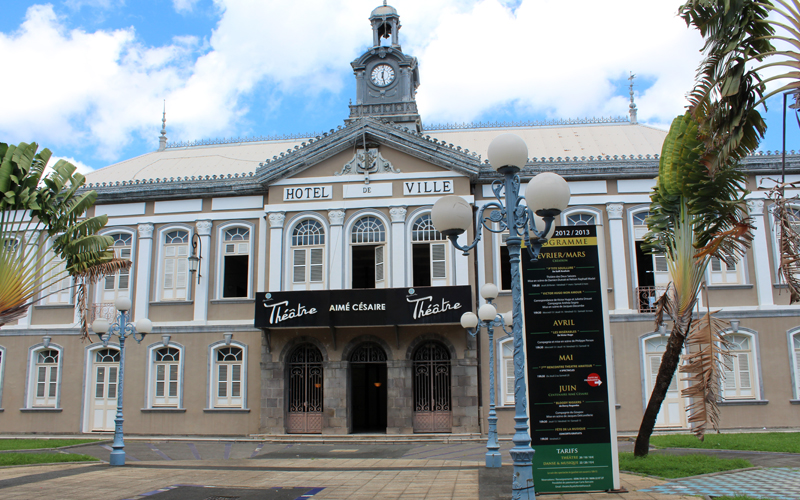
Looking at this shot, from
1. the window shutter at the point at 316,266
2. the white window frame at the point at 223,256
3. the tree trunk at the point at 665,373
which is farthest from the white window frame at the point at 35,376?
the tree trunk at the point at 665,373

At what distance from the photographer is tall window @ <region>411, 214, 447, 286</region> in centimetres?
1950

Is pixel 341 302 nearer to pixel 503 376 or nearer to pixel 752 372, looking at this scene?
pixel 503 376

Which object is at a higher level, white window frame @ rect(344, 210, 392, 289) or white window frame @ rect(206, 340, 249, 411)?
white window frame @ rect(344, 210, 392, 289)

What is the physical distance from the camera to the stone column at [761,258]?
19062 mm

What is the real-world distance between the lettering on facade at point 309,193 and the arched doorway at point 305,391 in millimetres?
4717

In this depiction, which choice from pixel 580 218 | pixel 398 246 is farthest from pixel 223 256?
pixel 580 218

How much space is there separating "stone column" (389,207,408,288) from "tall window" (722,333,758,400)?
9.82m

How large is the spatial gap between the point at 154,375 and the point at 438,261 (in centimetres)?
997

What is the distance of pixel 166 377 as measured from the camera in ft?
67.5

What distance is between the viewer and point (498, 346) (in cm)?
1930

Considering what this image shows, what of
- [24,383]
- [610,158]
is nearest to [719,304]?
[610,158]

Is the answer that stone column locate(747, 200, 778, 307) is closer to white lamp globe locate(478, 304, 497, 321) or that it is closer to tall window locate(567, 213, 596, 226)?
tall window locate(567, 213, 596, 226)

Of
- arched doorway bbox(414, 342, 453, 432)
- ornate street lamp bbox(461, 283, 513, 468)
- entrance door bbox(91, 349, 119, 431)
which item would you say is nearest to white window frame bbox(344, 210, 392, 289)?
arched doorway bbox(414, 342, 453, 432)

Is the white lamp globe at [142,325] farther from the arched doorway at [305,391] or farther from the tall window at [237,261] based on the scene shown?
the tall window at [237,261]
